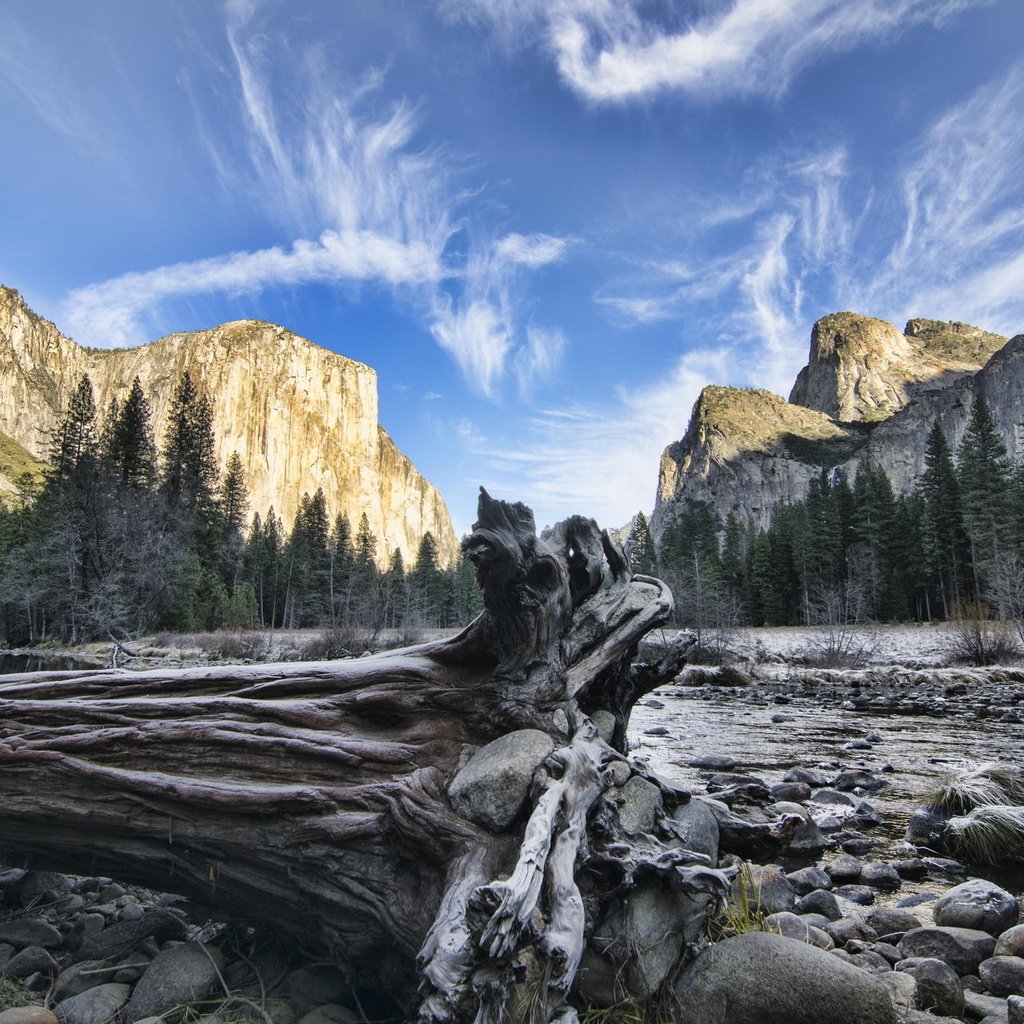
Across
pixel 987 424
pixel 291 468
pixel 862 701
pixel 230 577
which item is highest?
pixel 291 468

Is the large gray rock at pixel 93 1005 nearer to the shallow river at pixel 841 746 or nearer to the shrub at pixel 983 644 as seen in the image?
the shallow river at pixel 841 746

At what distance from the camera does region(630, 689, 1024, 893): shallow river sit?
26.9 ft

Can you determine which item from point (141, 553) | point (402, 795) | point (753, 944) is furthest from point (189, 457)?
point (753, 944)

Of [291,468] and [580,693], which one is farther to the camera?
[291,468]

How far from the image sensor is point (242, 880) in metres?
3.95

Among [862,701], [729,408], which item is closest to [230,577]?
[862,701]

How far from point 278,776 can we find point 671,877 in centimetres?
238

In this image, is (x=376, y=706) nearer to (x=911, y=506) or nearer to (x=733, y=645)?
(x=733, y=645)

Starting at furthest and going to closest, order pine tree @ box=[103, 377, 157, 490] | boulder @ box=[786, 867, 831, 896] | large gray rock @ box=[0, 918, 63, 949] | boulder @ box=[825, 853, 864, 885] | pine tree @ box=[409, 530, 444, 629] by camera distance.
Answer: pine tree @ box=[409, 530, 444, 629], pine tree @ box=[103, 377, 157, 490], boulder @ box=[825, 853, 864, 885], boulder @ box=[786, 867, 831, 896], large gray rock @ box=[0, 918, 63, 949]

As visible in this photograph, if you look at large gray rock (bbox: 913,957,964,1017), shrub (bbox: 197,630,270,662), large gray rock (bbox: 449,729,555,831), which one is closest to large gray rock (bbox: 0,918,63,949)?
large gray rock (bbox: 449,729,555,831)

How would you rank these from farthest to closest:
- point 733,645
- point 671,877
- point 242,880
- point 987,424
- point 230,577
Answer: point 230,577 → point 987,424 → point 733,645 → point 242,880 → point 671,877

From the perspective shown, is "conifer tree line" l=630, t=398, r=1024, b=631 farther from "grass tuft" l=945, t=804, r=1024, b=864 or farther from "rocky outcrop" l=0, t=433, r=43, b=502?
"rocky outcrop" l=0, t=433, r=43, b=502

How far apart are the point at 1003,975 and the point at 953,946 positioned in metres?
0.30

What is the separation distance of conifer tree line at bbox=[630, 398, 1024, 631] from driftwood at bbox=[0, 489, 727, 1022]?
39707 millimetres
